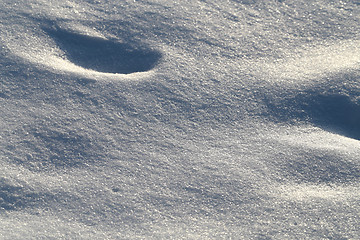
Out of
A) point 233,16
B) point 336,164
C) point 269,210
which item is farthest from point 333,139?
point 233,16

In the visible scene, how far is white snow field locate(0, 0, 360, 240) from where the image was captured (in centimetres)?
113

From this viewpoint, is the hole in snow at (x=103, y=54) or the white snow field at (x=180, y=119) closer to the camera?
the white snow field at (x=180, y=119)

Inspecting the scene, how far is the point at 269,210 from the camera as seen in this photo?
1.15 m

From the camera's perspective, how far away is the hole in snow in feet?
4.90

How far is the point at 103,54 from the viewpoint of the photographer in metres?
1.52

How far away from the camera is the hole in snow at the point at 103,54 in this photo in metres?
1.49

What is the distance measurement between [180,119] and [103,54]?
0.39m

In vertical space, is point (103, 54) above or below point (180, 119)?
above

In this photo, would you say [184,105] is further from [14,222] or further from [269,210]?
[14,222]

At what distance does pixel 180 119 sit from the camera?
1355 mm

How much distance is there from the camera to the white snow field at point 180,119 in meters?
1.13

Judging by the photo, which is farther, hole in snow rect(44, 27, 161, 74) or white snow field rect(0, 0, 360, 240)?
hole in snow rect(44, 27, 161, 74)

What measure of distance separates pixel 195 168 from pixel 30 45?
2.45ft

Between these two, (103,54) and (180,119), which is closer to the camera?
(180,119)
